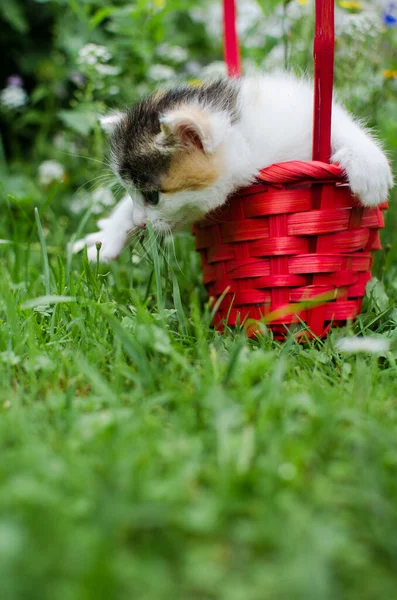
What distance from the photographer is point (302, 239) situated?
1581 millimetres

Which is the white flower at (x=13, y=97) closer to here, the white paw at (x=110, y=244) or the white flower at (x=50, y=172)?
the white flower at (x=50, y=172)

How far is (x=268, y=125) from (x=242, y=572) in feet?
3.91

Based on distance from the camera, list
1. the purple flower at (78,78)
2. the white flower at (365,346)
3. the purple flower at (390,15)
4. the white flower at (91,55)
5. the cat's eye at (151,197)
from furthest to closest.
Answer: the purple flower at (78,78) < the white flower at (91,55) < the purple flower at (390,15) < the cat's eye at (151,197) < the white flower at (365,346)

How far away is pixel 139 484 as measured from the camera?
87 centimetres

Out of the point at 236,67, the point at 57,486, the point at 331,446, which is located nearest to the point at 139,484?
the point at 57,486

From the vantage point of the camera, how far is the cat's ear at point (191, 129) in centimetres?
147

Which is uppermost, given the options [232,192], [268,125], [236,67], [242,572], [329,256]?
[236,67]

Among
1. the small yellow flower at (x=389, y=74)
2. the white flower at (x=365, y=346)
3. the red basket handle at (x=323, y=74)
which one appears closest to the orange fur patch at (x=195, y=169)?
the red basket handle at (x=323, y=74)

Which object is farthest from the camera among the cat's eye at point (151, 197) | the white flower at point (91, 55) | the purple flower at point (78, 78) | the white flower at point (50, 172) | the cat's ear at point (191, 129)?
the white flower at point (50, 172)

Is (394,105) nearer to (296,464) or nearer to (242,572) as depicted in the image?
(296,464)

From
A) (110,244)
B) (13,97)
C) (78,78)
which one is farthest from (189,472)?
(13,97)

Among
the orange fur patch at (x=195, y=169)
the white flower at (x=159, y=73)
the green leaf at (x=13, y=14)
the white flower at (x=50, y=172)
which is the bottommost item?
the white flower at (x=50, y=172)

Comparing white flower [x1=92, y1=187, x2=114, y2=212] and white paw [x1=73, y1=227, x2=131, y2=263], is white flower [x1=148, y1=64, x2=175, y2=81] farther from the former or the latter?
white paw [x1=73, y1=227, x2=131, y2=263]

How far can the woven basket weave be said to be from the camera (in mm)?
Result: 1552
